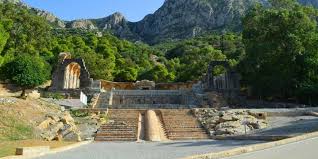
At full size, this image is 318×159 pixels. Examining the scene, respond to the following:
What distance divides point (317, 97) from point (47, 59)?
3457 centimetres

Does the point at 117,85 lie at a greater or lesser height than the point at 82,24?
lesser

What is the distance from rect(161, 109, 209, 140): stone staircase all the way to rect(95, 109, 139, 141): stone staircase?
195 cm

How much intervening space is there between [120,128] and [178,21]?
3259 inches

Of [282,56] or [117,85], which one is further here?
[117,85]

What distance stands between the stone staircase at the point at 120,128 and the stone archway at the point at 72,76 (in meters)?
15.7

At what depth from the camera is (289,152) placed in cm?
1304

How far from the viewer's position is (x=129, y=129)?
83.4ft

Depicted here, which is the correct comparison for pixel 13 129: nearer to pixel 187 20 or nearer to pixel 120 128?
pixel 120 128

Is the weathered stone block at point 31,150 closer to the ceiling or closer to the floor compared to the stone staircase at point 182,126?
closer to the floor

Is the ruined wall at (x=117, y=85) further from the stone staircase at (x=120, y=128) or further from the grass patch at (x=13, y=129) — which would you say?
the grass patch at (x=13, y=129)

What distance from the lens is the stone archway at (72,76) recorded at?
43.9 metres

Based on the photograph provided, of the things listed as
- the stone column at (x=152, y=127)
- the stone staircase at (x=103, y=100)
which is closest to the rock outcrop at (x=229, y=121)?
the stone column at (x=152, y=127)

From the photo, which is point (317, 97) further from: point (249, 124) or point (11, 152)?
point (11, 152)

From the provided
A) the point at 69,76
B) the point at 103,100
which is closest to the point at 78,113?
the point at 103,100
